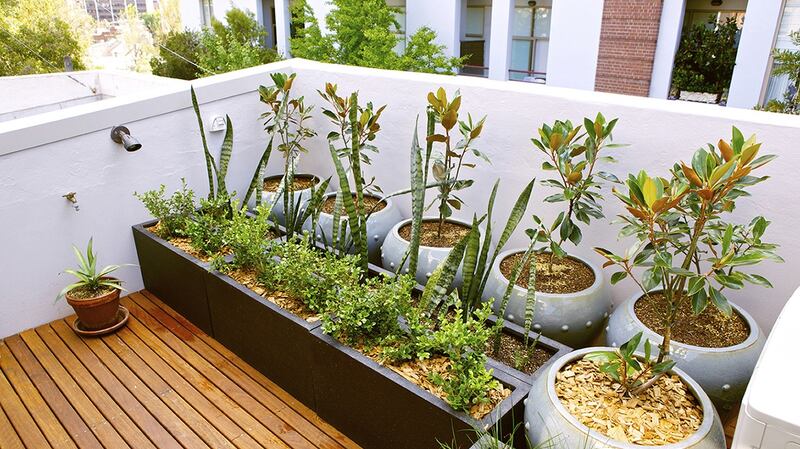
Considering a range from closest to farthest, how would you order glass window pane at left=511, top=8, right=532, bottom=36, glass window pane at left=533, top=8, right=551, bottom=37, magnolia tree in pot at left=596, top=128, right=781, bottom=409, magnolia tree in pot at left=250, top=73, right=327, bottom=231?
magnolia tree in pot at left=596, top=128, right=781, bottom=409 < magnolia tree in pot at left=250, top=73, right=327, bottom=231 < glass window pane at left=533, top=8, right=551, bottom=37 < glass window pane at left=511, top=8, right=532, bottom=36

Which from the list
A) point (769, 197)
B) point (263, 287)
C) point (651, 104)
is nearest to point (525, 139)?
point (651, 104)

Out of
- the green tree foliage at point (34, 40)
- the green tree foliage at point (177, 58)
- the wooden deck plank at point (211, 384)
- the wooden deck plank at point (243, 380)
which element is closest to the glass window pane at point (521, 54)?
the green tree foliage at point (177, 58)

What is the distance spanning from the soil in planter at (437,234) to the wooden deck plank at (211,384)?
130 centimetres

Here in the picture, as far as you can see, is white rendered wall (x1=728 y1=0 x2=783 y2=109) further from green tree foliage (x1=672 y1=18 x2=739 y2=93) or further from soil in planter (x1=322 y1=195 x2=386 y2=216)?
soil in planter (x1=322 y1=195 x2=386 y2=216)

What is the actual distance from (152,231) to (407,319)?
2111 mm

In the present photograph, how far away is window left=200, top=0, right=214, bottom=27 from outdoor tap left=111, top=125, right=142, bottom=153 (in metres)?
17.2

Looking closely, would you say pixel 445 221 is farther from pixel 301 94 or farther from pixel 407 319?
pixel 301 94

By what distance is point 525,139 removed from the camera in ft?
10.5

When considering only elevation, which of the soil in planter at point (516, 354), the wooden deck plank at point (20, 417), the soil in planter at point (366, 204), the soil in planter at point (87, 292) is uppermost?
the soil in planter at point (366, 204)

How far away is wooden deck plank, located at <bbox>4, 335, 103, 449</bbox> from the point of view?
257cm

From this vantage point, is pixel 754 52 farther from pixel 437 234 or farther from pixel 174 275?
pixel 174 275

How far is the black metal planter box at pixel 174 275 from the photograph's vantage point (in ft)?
10.6

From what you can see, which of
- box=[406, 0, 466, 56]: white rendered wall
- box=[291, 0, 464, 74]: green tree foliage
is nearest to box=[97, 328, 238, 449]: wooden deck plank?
box=[291, 0, 464, 74]: green tree foliage

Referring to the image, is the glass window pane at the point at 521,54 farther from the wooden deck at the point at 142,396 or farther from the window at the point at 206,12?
the window at the point at 206,12
